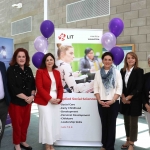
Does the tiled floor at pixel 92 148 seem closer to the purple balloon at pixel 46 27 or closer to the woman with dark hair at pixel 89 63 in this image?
the woman with dark hair at pixel 89 63

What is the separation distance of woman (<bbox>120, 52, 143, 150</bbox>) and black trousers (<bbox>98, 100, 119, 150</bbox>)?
0.52 feet

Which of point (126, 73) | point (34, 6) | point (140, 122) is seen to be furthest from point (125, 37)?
point (34, 6)

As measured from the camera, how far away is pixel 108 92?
8.32 ft

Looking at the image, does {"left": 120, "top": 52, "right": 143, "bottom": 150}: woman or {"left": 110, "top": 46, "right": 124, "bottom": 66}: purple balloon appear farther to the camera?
{"left": 110, "top": 46, "right": 124, "bottom": 66}: purple balloon

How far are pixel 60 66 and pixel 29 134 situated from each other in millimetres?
1398

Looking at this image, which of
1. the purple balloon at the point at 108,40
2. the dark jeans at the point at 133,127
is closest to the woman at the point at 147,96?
the dark jeans at the point at 133,127

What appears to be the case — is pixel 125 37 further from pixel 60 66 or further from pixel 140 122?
pixel 60 66

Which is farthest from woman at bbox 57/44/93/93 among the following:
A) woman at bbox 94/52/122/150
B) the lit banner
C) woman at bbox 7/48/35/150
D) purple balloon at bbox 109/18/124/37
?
purple balloon at bbox 109/18/124/37

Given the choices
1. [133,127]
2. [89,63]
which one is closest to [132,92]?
[133,127]

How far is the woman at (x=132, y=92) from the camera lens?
2.56 metres

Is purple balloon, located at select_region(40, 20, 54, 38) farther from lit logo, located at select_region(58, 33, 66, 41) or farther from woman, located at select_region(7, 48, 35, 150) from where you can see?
woman, located at select_region(7, 48, 35, 150)

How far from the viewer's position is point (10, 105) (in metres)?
2.54

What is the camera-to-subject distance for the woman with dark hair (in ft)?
9.45

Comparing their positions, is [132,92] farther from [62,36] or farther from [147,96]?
[62,36]
